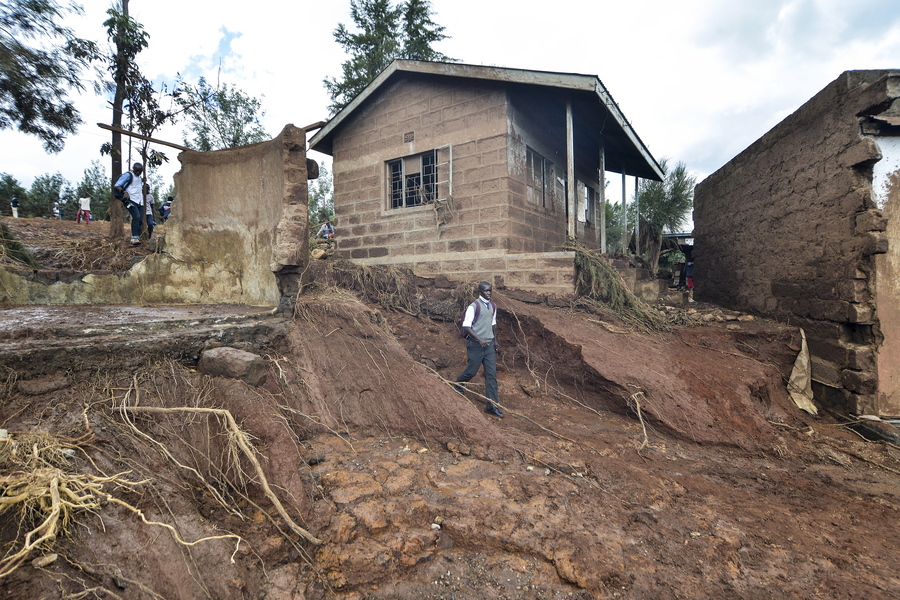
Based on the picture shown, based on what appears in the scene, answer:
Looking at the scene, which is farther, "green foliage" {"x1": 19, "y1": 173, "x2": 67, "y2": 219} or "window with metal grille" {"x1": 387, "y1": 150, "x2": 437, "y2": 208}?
"green foliage" {"x1": 19, "y1": 173, "x2": 67, "y2": 219}

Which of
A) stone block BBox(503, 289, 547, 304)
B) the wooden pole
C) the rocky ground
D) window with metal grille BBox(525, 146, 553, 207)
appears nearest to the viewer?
the rocky ground

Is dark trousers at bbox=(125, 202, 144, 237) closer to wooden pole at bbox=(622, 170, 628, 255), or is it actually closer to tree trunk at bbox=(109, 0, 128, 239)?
tree trunk at bbox=(109, 0, 128, 239)

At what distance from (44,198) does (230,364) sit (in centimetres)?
3386

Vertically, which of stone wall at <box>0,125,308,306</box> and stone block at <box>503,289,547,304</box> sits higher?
stone wall at <box>0,125,308,306</box>

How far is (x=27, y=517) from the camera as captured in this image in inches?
78.5

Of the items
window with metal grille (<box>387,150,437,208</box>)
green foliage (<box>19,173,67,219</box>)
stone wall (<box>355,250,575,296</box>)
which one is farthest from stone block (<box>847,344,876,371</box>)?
green foliage (<box>19,173,67,219</box>)

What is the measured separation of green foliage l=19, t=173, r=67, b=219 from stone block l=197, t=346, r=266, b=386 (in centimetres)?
2647

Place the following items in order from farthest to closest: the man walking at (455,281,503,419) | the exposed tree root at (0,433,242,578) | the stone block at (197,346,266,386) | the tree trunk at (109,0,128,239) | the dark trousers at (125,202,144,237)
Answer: the tree trunk at (109,0,128,239) < the dark trousers at (125,202,144,237) < the man walking at (455,281,503,419) < the stone block at (197,346,266,386) < the exposed tree root at (0,433,242,578)

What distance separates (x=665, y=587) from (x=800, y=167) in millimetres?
6937

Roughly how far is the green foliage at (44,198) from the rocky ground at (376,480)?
25.4 m

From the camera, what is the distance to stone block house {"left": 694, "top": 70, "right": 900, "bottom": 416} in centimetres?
534

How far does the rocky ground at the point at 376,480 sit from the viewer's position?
2354 mm

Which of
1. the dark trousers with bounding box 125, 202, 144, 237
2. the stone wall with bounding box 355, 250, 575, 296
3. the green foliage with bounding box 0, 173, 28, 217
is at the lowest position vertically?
the stone wall with bounding box 355, 250, 575, 296

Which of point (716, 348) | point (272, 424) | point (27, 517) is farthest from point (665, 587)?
point (716, 348)
